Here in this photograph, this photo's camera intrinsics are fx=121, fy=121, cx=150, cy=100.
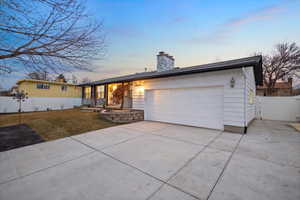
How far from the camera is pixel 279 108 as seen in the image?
8.82 m

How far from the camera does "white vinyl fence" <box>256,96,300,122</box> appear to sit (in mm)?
8398

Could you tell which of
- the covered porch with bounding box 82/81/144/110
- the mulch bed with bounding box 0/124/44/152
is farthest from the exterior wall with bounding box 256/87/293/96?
the mulch bed with bounding box 0/124/44/152

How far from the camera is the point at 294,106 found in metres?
8.40

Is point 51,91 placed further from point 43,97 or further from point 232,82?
point 232,82

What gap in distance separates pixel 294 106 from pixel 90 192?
503 inches

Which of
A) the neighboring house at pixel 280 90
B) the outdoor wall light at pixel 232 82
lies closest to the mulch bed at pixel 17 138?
the outdoor wall light at pixel 232 82

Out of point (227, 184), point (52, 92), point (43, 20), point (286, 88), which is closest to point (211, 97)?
point (227, 184)

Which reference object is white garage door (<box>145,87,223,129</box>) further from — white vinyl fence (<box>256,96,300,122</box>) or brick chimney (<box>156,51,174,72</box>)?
white vinyl fence (<box>256,96,300,122</box>)

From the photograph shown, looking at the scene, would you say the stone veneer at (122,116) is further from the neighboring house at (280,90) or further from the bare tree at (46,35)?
the neighboring house at (280,90)

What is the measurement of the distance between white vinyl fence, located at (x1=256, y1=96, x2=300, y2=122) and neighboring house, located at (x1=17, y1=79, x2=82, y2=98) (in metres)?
19.8

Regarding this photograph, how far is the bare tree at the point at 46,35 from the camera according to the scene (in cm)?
237

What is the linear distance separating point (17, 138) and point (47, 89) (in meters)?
12.4

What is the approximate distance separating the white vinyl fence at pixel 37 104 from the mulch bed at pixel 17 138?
10.2 meters

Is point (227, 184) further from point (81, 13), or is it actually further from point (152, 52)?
point (152, 52)
